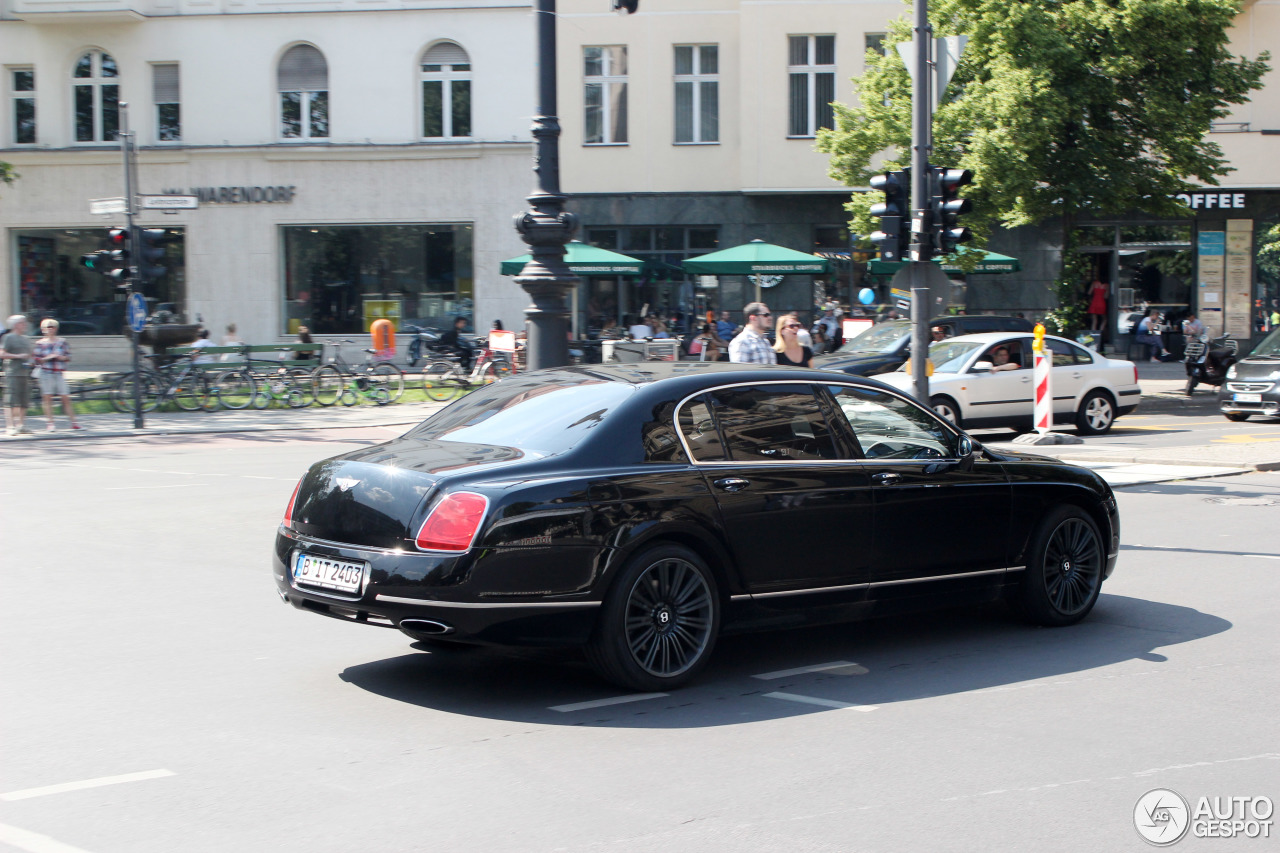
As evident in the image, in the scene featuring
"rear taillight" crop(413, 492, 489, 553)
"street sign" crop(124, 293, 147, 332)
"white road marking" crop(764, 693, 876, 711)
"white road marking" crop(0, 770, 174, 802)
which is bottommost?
"white road marking" crop(764, 693, 876, 711)

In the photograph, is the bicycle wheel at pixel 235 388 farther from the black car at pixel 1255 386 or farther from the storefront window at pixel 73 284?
the black car at pixel 1255 386

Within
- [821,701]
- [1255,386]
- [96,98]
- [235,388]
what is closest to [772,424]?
[821,701]

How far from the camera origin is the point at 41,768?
4738 millimetres

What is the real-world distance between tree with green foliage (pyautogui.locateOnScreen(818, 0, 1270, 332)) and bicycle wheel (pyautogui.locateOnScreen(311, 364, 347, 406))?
12.1 meters

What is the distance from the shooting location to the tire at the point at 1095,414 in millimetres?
19578

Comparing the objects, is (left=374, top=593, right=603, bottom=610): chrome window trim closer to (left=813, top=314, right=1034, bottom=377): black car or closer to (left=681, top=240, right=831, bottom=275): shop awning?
(left=813, top=314, right=1034, bottom=377): black car

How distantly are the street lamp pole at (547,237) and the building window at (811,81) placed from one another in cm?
2248

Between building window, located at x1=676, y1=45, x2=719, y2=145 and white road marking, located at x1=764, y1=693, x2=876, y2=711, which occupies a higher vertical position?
building window, located at x1=676, y1=45, x2=719, y2=145

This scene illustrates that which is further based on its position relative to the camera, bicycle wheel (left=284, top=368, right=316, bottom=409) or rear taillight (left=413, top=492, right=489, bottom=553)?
bicycle wheel (left=284, top=368, right=316, bottom=409)

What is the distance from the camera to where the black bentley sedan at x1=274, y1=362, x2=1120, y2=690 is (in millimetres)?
5414

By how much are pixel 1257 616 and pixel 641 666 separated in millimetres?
3912

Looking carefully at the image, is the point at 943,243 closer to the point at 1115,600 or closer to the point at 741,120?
the point at 1115,600

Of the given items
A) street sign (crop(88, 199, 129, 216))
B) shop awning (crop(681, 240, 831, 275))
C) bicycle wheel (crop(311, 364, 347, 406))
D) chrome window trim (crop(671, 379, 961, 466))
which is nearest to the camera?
chrome window trim (crop(671, 379, 961, 466))

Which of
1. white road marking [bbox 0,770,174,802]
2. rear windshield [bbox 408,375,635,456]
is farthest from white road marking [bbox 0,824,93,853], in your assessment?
rear windshield [bbox 408,375,635,456]
